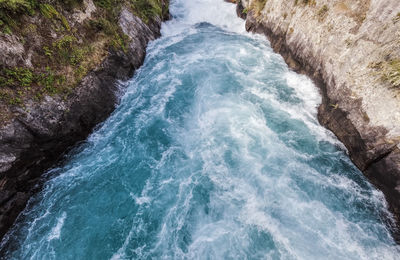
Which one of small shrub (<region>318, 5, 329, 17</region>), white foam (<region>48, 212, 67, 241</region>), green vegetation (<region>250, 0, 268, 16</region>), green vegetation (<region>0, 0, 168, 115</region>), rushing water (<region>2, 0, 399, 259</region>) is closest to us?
rushing water (<region>2, 0, 399, 259</region>)

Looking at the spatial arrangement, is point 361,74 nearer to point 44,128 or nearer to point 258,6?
point 44,128

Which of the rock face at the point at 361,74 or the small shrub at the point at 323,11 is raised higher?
the small shrub at the point at 323,11

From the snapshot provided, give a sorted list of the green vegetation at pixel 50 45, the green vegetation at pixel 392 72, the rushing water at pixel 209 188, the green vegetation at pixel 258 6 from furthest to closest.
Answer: the green vegetation at pixel 258 6 < the green vegetation at pixel 50 45 < the green vegetation at pixel 392 72 < the rushing water at pixel 209 188

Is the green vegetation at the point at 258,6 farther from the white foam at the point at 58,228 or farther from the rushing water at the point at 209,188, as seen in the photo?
the white foam at the point at 58,228

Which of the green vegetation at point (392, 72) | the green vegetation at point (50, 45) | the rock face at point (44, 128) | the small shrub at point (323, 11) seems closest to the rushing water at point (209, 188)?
the rock face at point (44, 128)

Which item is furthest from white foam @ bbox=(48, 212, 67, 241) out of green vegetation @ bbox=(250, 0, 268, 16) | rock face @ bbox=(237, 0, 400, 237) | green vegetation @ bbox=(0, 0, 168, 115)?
green vegetation @ bbox=(250, 0, 268, 16)

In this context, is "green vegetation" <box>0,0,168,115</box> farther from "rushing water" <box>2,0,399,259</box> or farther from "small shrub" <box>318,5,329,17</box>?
"small shrub" <box>318,5,329,17</box>

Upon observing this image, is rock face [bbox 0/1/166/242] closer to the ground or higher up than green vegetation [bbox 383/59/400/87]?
closer to the ground
